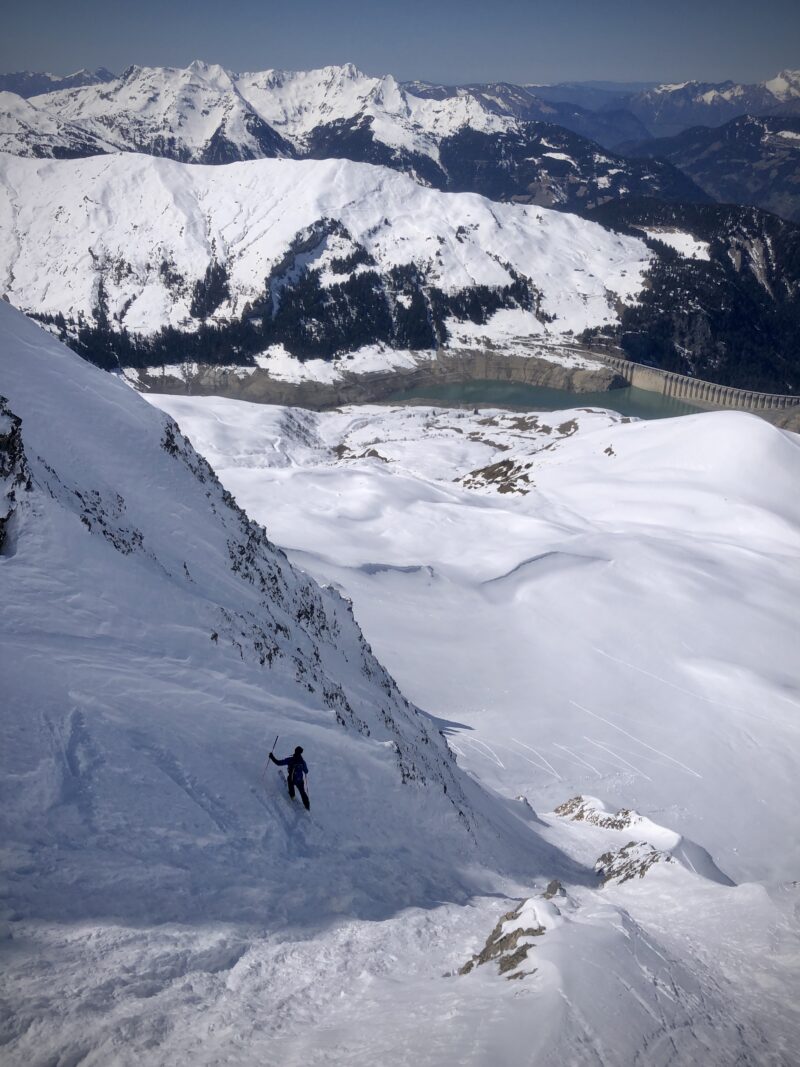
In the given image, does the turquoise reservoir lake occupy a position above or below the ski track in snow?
above

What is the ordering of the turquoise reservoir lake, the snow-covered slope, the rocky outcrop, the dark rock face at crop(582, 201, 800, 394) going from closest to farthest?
the turquoise reservoir lake, the rocky outcrop, the dark rock face at crop(582, 201, 800, 394), the snow-covered slope

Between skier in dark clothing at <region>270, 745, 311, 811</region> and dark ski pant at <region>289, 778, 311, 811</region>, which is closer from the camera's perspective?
skier in dark clothing at <region>270, 745, 311, 811</region>

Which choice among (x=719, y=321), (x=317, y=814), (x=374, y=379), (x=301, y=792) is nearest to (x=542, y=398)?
(x=374, y=379)

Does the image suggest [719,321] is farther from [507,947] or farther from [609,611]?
[507,947]

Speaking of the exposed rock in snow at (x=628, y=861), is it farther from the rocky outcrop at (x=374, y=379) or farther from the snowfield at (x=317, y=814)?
the rocky outcrop at (x=374, y=379)

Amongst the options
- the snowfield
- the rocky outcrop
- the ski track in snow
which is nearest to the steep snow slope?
the ski track in snow

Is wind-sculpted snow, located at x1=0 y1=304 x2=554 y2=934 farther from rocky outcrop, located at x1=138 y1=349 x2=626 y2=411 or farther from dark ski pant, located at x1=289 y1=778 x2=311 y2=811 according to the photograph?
rocky outcrop, located at x1=138 y1=349 x2=626 y2=411

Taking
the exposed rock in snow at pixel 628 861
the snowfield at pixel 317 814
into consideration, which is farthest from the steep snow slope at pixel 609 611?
the exposed rock in snow at pixel 628 861

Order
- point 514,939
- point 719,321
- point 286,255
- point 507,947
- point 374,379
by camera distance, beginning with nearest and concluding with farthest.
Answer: point 507,947
point 514,939
point 374,379
point 286,255
point 719,321
